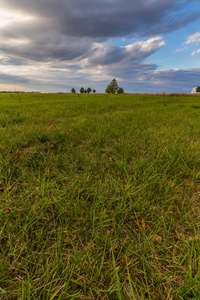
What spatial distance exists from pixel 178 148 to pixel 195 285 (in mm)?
2339

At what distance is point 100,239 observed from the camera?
1.31 meters

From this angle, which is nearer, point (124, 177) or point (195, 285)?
point (195, 285)

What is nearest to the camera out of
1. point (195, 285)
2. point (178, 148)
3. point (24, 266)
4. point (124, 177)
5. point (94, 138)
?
point (195, 285)

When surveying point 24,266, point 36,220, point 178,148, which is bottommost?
point 24,266

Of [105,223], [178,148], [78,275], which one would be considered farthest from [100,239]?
[178,148]

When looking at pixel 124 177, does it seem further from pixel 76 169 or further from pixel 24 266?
pixel 24 266

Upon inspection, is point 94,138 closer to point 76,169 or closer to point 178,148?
point 76,169

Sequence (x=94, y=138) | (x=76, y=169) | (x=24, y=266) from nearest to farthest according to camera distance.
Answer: (x=24, y=266) < (x=76, y=169) < (x=94, y=138)

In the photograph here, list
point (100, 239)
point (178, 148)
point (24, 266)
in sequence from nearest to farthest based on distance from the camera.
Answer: point (24, 266) → point (100, 239) → point (178, 148)

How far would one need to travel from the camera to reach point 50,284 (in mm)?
965

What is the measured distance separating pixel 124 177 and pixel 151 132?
239 cm

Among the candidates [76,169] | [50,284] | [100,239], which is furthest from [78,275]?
[76,169]

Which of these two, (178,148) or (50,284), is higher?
(178,148)

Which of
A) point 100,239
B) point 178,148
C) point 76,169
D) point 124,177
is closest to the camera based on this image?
point 100,239
